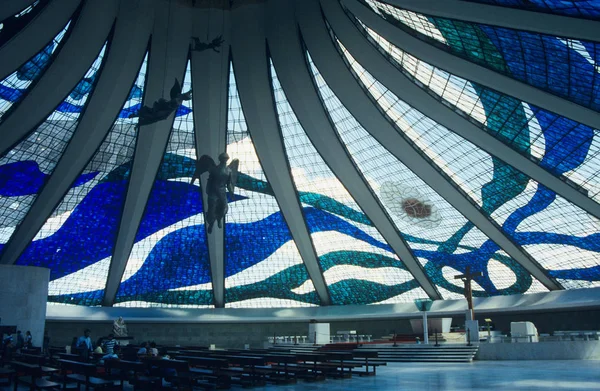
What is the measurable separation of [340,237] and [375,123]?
31.3 feet

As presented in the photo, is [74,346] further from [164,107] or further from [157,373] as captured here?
[164,107]

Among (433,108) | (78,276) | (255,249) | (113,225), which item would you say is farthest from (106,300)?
(433,108)

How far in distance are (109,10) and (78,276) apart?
17978 millimetres

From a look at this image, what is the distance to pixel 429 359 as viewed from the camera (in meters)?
24.1

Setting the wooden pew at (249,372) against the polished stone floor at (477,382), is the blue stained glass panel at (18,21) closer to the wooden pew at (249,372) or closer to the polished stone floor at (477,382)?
the wooden pew at (249,372)

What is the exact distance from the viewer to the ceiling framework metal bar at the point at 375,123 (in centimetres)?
2558

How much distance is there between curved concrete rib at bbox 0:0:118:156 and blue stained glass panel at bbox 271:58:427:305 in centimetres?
826

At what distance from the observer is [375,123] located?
27.2m

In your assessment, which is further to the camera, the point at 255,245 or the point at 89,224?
the point at 255,245

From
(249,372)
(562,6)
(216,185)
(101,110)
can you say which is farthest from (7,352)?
(562,6)

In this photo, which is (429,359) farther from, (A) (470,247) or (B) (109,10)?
(B) (109,10)

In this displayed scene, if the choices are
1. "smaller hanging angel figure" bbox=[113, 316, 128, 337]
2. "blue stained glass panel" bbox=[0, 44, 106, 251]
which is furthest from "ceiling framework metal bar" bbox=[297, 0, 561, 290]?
"smaller hanging angel figure" bbox=[113, 316, 128, 337]

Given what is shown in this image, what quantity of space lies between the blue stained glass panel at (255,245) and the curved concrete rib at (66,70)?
6674 mm

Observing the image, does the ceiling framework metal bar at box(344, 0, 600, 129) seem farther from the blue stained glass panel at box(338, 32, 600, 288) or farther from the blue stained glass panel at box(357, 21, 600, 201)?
the blue stained glass panel at box(338, 32, 600, 288)
